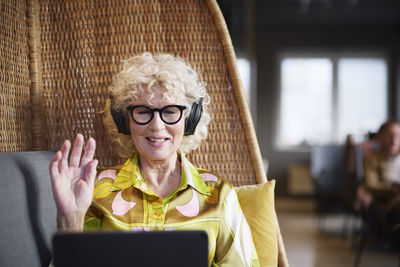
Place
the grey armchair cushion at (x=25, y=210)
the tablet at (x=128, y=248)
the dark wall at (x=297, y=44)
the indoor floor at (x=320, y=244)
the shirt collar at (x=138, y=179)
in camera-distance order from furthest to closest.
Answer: the dark wall at (x=297, y=44), the indoor floor at (x=320, y=244), the shirt collar at (x=138, y=179), the grey armchair cushion at (x=25, y=210), the tablet at (x=128, y=248)

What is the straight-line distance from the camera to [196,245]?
764 mm

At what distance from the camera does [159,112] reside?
126 centimetres

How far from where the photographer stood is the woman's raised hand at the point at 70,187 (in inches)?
42.2

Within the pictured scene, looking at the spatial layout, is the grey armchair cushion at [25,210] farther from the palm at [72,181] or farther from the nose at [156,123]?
the nose at [156,123]

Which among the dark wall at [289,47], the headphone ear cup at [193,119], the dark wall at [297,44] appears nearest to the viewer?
the headphone ear cup at [193,119]

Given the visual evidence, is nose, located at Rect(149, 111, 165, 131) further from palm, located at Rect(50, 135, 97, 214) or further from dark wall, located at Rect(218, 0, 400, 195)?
dark wall, located at Rect(218, 0, 400, 195)

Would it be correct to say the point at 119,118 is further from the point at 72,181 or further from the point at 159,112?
the point at 72,181

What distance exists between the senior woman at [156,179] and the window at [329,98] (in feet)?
17.8

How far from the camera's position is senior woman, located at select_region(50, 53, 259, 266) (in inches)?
45.1

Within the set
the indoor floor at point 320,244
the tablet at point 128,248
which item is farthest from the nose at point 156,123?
Answer: the indoor floor at point 320,244

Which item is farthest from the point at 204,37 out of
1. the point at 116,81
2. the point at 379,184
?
the point at 379,184

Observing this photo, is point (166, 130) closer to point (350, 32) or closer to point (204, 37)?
point (204, 37)

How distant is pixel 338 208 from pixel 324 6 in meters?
2.95

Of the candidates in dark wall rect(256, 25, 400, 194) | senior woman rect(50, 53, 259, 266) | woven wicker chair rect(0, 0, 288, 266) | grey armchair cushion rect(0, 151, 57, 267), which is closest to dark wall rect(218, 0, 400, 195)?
dark wall rect(256, 25, 400, 194)
